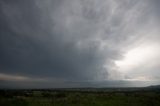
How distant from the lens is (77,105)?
3966 cm

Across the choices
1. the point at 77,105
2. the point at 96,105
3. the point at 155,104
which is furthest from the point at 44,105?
the point at 155,104

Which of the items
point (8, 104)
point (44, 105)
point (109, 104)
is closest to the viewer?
point (8, 104)

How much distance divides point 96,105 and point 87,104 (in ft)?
6.90

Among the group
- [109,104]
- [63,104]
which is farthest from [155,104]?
[63,104]

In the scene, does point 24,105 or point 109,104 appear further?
point 109,104

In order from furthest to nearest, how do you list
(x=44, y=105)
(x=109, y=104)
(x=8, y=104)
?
(x=109, y=104), (x=44, y=105), (x=8, y=104)

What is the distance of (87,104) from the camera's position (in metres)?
40.8

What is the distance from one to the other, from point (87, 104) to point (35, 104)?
39.5 feet

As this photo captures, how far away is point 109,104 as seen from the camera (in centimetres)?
4253

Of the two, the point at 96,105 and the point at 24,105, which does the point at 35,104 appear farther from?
the point at 96,105

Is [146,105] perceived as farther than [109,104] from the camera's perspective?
No

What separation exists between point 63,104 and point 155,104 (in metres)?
21.5

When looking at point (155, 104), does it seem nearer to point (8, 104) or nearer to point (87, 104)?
point (87, 104)

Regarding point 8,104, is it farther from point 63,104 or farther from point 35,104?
point 63,104
